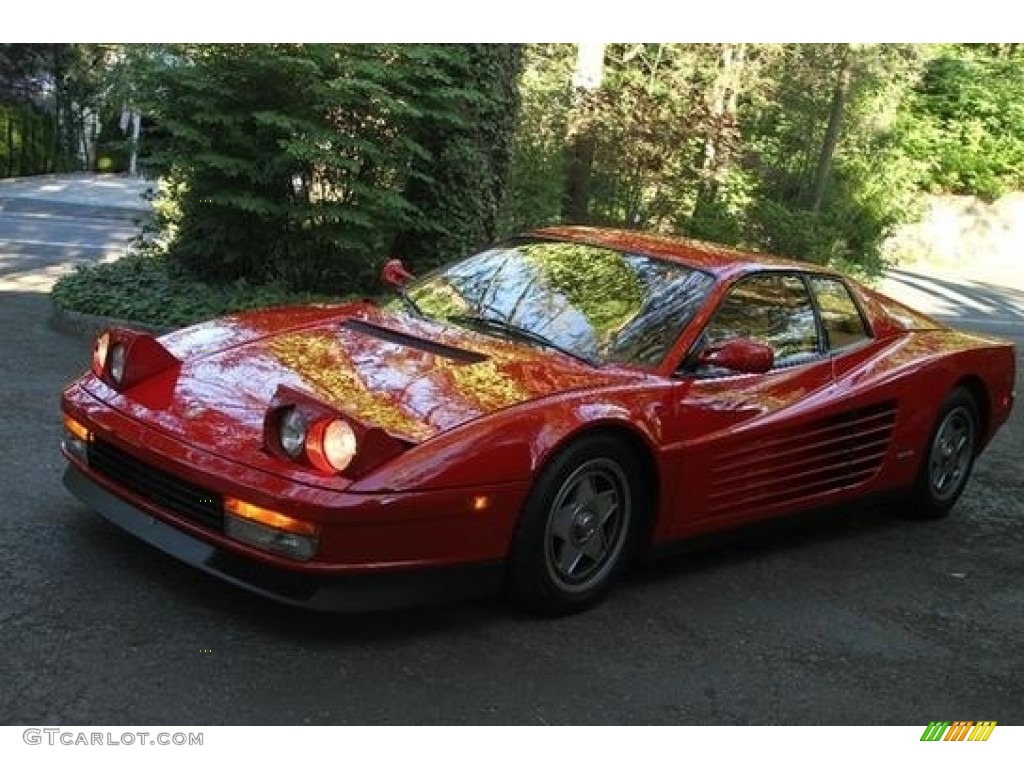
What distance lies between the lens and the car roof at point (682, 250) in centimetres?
485

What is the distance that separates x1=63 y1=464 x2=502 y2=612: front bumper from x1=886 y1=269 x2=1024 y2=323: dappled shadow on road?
13.4 metres

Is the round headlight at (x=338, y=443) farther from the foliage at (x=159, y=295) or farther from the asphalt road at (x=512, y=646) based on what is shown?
the foliage at (x=159, y=295)

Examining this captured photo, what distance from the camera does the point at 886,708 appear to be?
3.58m

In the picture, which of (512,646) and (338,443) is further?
(512,646)

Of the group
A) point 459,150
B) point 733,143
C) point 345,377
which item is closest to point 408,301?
point 345,377

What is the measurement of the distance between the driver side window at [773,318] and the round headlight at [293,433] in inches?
66.9

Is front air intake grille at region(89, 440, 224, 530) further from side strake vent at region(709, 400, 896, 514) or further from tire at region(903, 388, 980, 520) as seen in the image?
tire at region(903, 388, 980, 520)

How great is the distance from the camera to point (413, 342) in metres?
4.36

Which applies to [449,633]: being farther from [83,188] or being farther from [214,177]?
[83,188]

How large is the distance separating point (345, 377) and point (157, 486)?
706mm

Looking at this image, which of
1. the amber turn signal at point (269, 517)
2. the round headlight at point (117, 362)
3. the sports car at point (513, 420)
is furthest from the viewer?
the round headlight at point (117, 362)

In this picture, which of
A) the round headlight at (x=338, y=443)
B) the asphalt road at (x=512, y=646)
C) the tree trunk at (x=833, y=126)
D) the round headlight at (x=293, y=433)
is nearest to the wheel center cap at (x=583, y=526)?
the asphalt road at (x=512, y=646)
